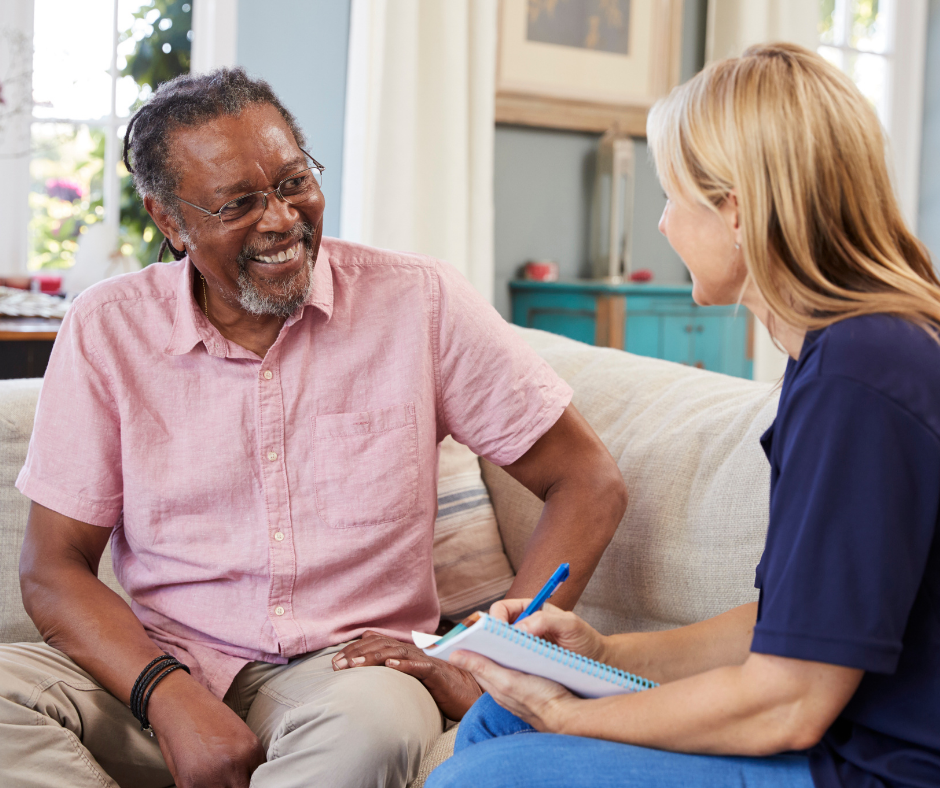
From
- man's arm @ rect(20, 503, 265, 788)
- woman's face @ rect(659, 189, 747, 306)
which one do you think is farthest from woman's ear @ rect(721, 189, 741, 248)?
man's arm @ rect(20, 503, 265, 788)

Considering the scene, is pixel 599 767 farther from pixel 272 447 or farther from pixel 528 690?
pixel 272 447

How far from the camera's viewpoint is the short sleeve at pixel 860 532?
704 millimetres

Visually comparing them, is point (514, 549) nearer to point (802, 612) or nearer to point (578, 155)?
point (802, 612)

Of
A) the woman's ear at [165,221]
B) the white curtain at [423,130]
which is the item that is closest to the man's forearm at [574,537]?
the woman's ear at [165,221]

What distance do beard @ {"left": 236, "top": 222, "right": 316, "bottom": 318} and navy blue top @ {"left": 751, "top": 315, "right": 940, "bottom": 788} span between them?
775 millimetres

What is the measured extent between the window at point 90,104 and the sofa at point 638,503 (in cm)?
176

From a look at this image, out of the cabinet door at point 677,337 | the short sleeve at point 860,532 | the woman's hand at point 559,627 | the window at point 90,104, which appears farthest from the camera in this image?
the cabinet door at point 677,337

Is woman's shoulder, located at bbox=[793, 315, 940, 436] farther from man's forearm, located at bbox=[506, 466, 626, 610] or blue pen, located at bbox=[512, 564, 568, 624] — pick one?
man's forearm, located at bbox=[506, 466, 626, 610]

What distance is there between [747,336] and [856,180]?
3032 millimetres

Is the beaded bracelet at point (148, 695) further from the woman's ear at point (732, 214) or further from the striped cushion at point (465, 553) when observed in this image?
the woman's ear at point (732, 214)

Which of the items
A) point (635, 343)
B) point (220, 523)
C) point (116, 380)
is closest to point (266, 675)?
point (220, 523)

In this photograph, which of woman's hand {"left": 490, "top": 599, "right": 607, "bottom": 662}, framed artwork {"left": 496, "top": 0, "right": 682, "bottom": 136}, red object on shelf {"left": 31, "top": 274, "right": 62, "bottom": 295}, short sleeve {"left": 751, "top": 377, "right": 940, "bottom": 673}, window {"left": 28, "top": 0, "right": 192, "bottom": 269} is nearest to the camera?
short sleeve {"left": 751, "top": 377, "right": 940, "bottom": 673}

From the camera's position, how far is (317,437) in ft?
4.43

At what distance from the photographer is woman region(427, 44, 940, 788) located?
2.32 feet
